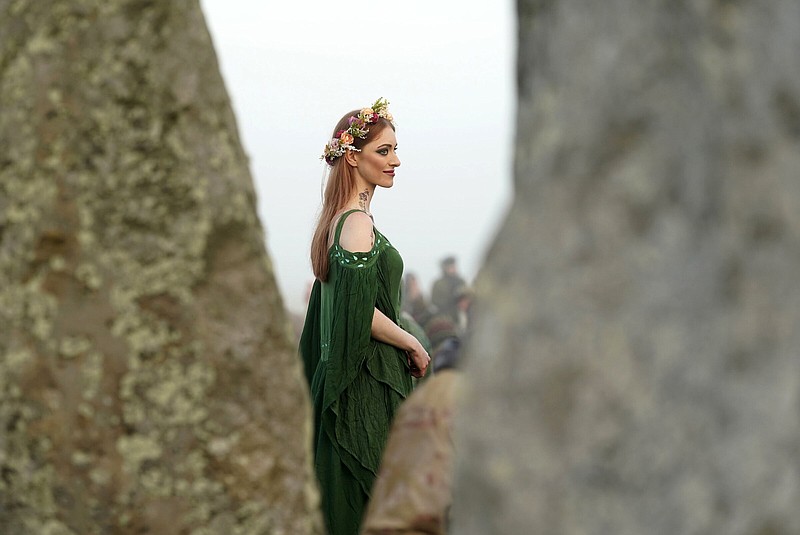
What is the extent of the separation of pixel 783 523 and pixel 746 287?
29cm

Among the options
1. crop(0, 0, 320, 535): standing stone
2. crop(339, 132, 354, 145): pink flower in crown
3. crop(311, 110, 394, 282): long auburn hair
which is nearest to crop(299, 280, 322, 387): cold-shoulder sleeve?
crop(311, 110, 394, 282): long auburn hair

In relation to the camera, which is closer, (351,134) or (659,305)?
(659,305)

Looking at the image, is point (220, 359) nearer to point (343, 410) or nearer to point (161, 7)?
point (161, 7)

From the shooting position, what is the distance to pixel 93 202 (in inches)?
69.4

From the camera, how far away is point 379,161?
4668mm

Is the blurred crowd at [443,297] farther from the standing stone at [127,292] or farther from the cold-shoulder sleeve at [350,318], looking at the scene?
the standing stone at [127,292]

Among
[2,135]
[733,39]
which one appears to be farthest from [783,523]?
[2,135]

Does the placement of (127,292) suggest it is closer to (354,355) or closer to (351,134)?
(354,355)

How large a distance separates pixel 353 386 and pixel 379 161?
3.30 feet

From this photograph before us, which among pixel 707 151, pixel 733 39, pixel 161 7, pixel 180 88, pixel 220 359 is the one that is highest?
pixel 161 7

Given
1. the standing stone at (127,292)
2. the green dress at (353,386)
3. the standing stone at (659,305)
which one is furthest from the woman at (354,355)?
the standing stone at (659,305)

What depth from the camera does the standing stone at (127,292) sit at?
5.80ft

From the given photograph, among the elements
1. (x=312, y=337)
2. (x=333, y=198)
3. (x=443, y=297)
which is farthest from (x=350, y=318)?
(x=443, y=297)

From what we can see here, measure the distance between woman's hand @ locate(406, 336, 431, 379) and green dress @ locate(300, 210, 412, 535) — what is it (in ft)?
0.17
